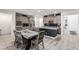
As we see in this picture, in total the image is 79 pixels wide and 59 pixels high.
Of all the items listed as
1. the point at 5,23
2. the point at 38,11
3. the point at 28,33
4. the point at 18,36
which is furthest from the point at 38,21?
the point at 5,23

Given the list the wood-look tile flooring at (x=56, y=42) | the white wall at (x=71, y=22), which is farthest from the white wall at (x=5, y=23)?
the white wall at (x=71, y=22)

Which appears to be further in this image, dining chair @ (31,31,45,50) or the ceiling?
dining chair @ (31,31,45,50)

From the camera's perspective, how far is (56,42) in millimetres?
2156

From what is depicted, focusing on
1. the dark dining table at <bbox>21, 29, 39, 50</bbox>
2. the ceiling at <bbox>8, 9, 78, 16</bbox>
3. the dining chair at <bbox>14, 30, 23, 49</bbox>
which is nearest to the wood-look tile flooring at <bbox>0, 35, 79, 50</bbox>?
the dining chair at <bbox>14, 30, 23, 49</bbox>

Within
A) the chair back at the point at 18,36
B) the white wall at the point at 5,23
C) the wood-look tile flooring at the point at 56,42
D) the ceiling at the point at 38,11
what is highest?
the ceiling at the point at 38,11

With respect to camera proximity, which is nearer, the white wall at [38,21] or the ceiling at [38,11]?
the ceiling at [38,11]

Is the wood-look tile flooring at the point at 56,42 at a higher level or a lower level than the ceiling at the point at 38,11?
lower

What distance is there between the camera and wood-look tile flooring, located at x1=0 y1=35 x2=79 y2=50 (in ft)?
6.77

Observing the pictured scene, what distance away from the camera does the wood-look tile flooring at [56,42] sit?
2064 mm

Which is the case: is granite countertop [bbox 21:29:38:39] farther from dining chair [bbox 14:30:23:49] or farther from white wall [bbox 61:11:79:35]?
white wall [bbox 61:11:79:35]

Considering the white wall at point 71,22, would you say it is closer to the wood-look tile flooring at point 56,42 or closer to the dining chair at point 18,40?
the wood-look tile flooring at point 56,42
